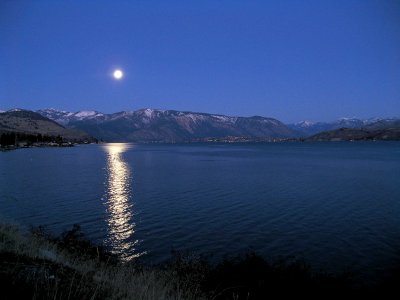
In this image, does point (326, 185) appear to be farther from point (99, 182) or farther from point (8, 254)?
point (8, 254)

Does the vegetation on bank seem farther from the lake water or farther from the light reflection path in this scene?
the lake water

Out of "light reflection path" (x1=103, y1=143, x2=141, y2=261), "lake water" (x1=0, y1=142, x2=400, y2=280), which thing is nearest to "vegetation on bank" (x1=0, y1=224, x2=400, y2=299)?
"light reflection path" (x1=103, y1=143, x2=141, y2=261)

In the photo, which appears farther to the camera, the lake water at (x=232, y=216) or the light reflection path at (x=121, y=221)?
the light reflection path at (x=121, y=221)

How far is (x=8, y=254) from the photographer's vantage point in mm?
11117

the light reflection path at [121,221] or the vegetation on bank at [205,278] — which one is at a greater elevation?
the vegetation on bank at [205,278]

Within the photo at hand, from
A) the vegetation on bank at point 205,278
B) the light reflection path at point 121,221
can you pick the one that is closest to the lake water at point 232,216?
the light reflection path at point 121,221

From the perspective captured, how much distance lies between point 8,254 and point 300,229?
26.3m

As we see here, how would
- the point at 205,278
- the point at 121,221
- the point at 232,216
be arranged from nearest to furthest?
the point at 205,278
the point at 121,221
the point at 232,216

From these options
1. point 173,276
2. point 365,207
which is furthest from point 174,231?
point 365,207

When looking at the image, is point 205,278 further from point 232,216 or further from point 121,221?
point 121,221

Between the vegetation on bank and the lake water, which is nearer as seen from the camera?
the vegetation on bank

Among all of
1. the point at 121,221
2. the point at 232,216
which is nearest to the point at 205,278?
the point at 232,216

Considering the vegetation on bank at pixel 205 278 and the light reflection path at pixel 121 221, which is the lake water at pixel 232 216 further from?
the vegetation on bank at pixel 205 278

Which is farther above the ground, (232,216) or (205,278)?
(205,278)
